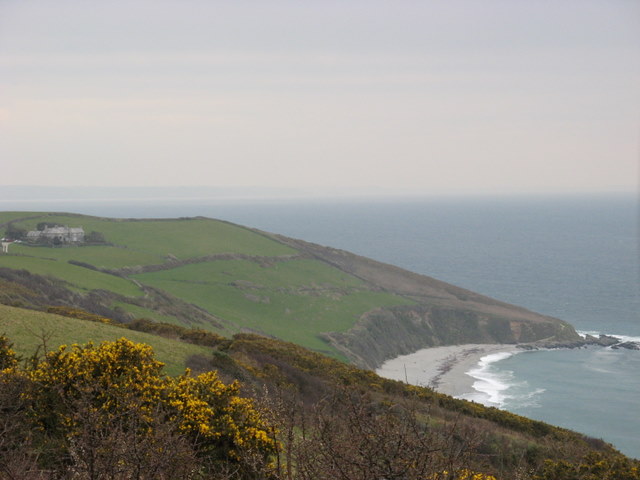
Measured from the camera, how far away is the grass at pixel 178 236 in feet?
285

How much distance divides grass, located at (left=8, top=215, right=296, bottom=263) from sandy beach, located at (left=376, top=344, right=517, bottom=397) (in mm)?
32442

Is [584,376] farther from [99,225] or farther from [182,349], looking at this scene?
[99,225]

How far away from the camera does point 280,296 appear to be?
81062 mm

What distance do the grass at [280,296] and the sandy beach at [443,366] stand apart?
807 cm

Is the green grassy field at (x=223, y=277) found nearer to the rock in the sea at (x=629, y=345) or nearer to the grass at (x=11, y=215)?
the grass at (x=11, y=215)

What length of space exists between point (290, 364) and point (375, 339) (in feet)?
145

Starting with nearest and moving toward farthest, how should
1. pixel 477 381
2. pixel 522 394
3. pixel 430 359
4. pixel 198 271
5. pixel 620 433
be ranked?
1. pixel 620 433
2. pixel 522 394
3. pixel 477 381
4. pixel 430 359
5. pixel 198 271

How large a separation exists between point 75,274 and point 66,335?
38056 millimetres

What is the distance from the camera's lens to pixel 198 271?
3206 inches

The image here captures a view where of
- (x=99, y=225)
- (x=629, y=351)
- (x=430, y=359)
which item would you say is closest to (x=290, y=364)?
(x=430, y=359)

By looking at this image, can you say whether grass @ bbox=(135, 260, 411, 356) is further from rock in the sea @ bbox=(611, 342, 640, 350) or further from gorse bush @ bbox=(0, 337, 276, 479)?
gorse bush @ bbox=(0, 337, 276, 479)

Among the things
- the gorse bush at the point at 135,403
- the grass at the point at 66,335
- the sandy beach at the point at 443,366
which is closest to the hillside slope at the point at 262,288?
the sandy beach at the point at 443,366

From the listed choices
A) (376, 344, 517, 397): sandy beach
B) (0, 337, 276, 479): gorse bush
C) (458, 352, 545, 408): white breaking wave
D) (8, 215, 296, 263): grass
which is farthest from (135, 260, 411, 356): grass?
(0, 337, 276, 479): gorse bush

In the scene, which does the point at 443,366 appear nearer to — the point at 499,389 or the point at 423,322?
the point at 499,389
